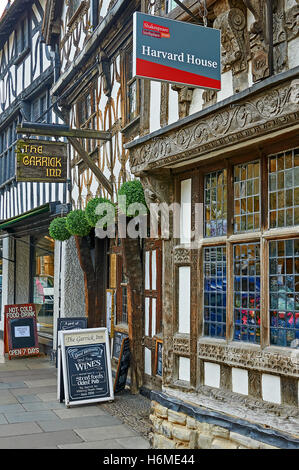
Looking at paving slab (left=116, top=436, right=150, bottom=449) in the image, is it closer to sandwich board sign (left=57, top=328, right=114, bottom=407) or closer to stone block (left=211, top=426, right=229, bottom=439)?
stone block (left=211, top=426, right=229, bottom=439)

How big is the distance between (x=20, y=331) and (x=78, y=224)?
12.5 ft

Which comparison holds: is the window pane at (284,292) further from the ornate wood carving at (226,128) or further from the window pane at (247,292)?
the ornate wood carving at (226,128)

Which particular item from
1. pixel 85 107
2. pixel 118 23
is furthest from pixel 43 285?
pixel 118 23

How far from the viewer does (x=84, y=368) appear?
834cm

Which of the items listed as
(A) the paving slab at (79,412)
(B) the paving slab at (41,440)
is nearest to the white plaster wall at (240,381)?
(B) the paving slab at (41,440)

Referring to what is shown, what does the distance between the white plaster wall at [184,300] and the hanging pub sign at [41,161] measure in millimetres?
5941

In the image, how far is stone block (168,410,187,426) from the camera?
553 cm

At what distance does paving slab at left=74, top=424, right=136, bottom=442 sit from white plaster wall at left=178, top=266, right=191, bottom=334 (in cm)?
159

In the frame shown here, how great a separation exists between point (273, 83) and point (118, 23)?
19.1ft

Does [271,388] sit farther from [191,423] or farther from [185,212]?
[185,212]

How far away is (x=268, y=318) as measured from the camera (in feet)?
16.3

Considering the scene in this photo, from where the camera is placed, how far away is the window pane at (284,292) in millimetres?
4758

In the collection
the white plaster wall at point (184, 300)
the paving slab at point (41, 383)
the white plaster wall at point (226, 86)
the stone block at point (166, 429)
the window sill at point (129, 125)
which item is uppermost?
the window sill at point (129, 125)

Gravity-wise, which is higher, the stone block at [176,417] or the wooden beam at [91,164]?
the wooden beam at [91,164]
